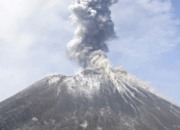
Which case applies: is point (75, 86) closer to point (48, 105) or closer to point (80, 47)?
point (48, 105)

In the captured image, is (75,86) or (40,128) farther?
(75,86)

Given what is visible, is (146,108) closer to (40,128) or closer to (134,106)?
(134,106)

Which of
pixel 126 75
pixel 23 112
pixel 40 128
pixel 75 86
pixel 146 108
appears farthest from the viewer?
pixel 126 75

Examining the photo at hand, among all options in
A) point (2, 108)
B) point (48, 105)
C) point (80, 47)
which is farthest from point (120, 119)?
point (80, 47)

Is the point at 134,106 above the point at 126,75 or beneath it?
beneath

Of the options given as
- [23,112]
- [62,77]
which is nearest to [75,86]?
[62,77]

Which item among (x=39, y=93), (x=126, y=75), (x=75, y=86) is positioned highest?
(x=126, y=75)

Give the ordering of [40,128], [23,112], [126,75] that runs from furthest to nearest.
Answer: [126,75] < [23,112] < [40,128]
